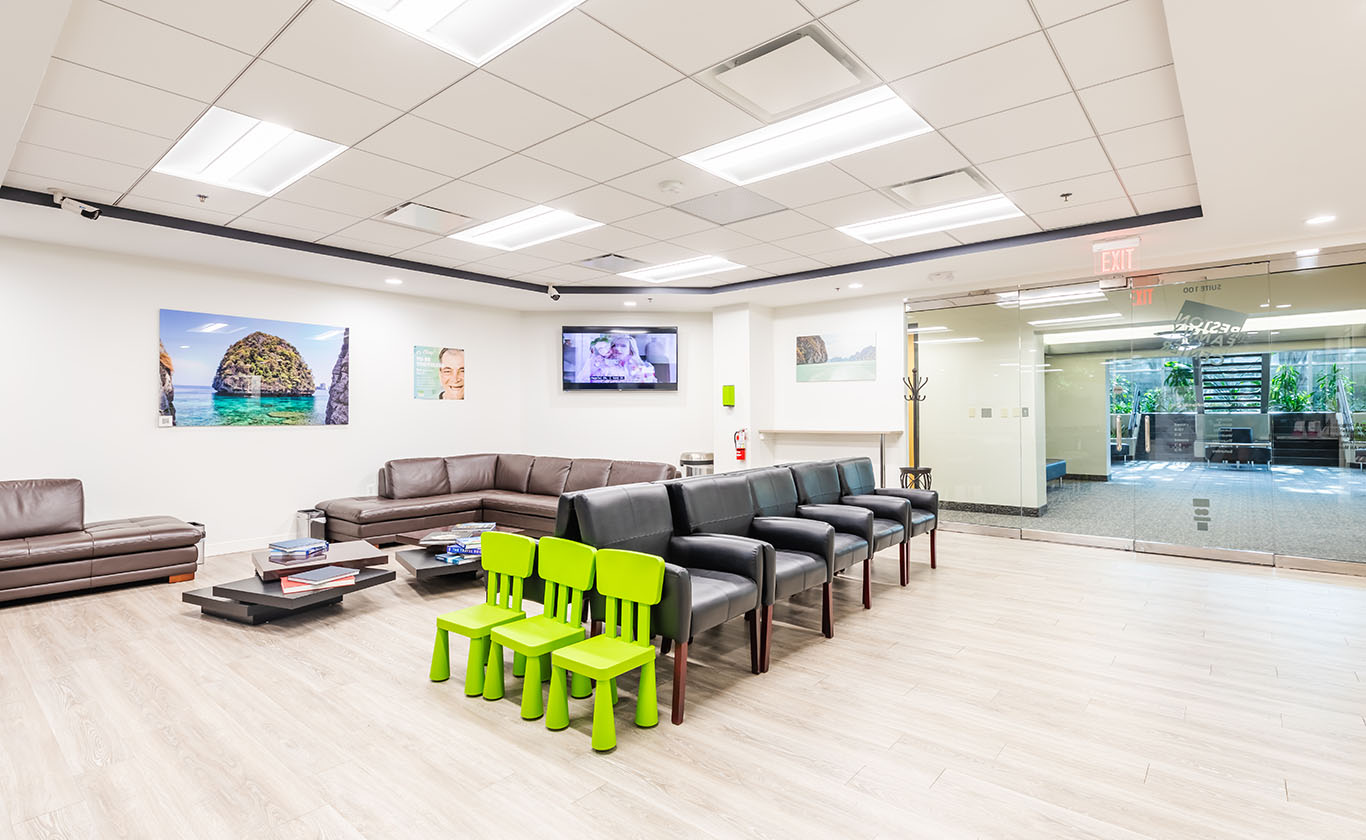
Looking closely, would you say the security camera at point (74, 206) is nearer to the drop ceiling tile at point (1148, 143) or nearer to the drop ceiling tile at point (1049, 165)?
the drop ceiling tile at point (1049, 165)

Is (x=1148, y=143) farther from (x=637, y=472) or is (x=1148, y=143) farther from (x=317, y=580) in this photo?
(x=317, y=580)

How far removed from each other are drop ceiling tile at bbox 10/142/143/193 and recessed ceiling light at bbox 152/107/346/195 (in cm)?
25

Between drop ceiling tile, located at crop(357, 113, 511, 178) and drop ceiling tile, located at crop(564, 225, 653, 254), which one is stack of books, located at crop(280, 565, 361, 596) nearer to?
drop ceiling tile, located at crop(357, 113, 511, 178)

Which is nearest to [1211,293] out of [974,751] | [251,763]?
[974,751]

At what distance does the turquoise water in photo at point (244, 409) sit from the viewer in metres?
6.23

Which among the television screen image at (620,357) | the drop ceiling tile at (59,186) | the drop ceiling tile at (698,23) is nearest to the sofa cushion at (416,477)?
the television screen image at (620,357)

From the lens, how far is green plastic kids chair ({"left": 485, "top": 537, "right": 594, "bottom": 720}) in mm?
2887

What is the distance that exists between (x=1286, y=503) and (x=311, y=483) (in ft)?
31.2

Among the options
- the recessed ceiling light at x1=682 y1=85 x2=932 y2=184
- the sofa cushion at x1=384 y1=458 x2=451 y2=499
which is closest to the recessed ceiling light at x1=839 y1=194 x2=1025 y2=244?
the recessed ceiling light at x1=682 y1=85 x2=932 y2=184

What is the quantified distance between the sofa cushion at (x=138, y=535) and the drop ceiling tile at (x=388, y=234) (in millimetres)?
2797

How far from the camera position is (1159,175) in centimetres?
424

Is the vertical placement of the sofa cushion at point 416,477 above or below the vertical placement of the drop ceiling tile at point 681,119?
below

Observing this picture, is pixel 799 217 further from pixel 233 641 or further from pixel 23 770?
pixel 23 770

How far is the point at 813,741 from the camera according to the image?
8.92 feet
